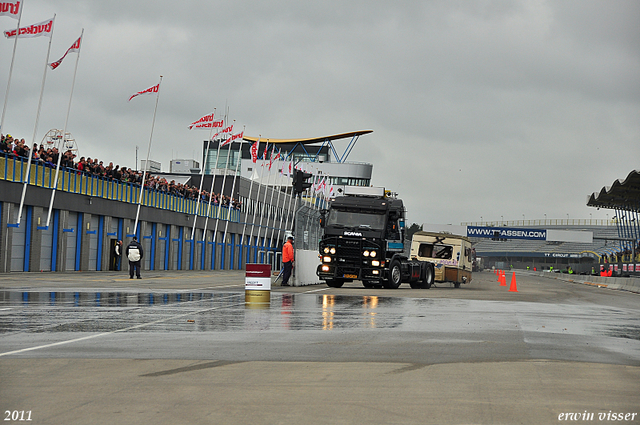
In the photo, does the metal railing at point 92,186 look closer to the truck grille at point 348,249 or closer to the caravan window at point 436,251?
the truck grille at point 348,249

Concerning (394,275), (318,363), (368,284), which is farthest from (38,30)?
(318,363)

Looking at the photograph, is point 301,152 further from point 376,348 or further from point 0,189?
point 376,348

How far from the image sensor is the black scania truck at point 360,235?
29766 mm

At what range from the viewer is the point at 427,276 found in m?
34.8

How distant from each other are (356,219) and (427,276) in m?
6.60

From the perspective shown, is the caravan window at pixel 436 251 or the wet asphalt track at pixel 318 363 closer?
the wet asphalt track at pixel 318 363

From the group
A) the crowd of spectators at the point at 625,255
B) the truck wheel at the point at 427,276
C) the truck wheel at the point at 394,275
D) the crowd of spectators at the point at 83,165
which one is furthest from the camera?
the crowd of spectators at the point at 625,255

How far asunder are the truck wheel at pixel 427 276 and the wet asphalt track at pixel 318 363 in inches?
699

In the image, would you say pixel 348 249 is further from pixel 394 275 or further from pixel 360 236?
pixel 394 275

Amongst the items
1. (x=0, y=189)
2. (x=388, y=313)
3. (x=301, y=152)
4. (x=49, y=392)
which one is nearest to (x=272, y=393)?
(x=49, y=392)

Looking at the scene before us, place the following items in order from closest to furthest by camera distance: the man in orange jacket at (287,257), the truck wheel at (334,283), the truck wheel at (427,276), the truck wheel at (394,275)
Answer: the man in orange jacket at (287,257)
the truck wheel at (394,275)
the truck wheel at (334,283)
the truck wheel at (427,276)

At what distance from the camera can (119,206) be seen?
5100 cm

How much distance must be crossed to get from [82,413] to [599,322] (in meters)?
12.5

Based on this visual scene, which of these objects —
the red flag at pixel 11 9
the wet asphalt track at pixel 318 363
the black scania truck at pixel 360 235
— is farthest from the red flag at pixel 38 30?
the wet asphalt track at pixel 318 363
